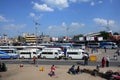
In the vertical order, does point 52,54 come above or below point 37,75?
above

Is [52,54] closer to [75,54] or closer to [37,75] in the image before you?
[75,54]

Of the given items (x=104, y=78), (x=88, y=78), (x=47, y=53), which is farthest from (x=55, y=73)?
(x=47, y=53)

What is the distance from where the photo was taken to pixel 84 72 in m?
29.4

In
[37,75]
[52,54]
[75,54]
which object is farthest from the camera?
[52,54]

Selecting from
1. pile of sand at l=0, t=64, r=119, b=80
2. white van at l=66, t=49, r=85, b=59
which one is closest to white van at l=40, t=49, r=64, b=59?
white van at l=66, t=49, r=85, b=59

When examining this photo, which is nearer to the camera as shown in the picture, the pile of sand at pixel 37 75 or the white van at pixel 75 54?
the pile of sand at pixel 37 75

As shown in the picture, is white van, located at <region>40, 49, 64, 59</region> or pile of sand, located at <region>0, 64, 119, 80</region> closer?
pile of sand, located at <region>0, 64, 119, 80</region>

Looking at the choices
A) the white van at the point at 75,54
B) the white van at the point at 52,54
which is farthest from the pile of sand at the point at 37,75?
the white van at the point at 52,54

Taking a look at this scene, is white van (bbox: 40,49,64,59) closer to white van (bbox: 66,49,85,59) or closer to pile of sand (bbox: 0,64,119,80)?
white van (bbox: 66,49,85,59)

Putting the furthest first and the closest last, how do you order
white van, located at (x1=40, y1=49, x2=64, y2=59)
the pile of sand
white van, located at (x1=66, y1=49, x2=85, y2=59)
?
white van, located at (x1=40, y1=49, x2=64, y2=59)
white van, located at (x1=66, y1=49, x2=85, y2=59)
the pile of sand

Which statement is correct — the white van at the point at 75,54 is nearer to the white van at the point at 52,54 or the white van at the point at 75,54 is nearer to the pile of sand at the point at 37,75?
the white van at the point at 52,54

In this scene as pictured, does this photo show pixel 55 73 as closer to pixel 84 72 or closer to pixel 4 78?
pixel 84 72

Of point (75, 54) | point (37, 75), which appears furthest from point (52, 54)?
point (37, 75)

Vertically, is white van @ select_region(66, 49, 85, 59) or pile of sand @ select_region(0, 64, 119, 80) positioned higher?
white van @ select_region(66, 49, 85, 59)
